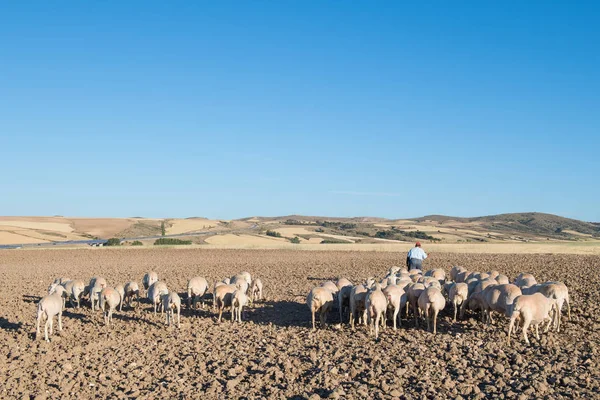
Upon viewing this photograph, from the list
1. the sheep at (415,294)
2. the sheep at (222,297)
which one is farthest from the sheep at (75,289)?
the sheep at (415,294)

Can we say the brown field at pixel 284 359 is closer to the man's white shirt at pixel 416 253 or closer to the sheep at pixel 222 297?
the sheep at pixel 222 297

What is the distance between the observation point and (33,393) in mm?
10008

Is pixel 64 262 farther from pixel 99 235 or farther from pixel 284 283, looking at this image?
pixel 99 235

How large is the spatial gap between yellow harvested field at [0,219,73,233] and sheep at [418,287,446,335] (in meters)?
96.3

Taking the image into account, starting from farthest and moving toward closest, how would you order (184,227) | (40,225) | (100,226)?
(184,227) < (100,226) < (40,225)

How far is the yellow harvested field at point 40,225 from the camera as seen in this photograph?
320 feet

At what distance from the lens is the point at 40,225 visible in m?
102

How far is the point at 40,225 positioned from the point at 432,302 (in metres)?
105

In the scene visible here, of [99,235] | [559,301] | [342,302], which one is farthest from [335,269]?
[99,235]

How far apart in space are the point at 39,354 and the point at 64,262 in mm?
29942

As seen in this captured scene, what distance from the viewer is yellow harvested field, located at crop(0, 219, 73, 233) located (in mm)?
97688

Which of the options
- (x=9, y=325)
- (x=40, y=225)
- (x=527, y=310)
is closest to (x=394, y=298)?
(x=527, y=310)

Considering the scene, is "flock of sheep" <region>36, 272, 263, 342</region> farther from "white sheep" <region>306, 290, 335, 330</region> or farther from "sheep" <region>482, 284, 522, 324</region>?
"sheep" <region>482, 284, 522, 324</region>

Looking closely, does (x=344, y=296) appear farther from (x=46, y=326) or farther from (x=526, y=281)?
(x=46, y=326)
